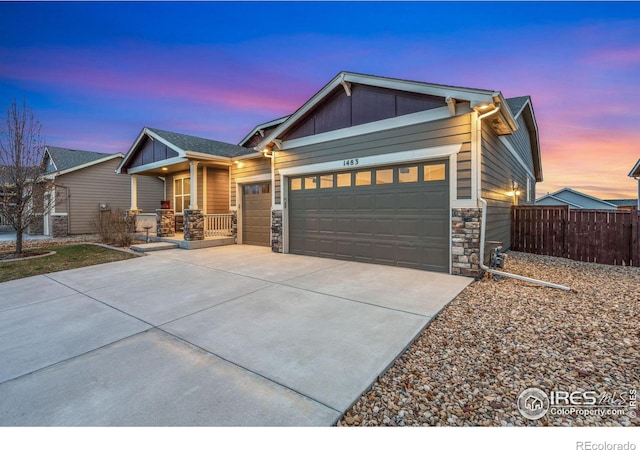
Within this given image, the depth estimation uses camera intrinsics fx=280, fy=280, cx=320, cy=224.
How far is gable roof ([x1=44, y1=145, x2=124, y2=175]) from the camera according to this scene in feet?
49.1

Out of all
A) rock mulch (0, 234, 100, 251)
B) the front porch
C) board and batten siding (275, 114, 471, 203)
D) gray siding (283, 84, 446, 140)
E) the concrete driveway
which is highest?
gray siding (283, 84, 446, 140)

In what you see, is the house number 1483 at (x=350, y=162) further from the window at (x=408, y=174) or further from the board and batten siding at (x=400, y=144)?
the window at (x=408, y=174)

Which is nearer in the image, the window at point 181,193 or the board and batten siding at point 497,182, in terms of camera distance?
the board and batten siding at point 497,182

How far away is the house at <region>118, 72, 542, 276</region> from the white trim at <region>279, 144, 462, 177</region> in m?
0.02

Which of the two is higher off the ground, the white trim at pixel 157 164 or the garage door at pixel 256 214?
the white trim at pixel 157 164

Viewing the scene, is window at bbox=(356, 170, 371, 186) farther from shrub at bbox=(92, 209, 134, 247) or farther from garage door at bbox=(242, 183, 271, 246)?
shrub at bbox=(92, 209, 134, 247)

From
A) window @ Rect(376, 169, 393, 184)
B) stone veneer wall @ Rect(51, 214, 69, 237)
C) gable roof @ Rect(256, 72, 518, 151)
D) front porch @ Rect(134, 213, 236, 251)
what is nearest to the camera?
gable roof @ Rect(256, 72, 518, 151)

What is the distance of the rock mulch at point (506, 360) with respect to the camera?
76.6 inches

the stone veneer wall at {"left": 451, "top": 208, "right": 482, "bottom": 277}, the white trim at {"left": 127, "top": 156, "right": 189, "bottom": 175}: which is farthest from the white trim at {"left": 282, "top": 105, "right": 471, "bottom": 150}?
the white trim at {"left": 127, "top": 156, "right": 189, "bottom": 175}

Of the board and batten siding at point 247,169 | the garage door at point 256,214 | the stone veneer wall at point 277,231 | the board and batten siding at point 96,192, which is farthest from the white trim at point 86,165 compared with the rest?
the stone veneer wall at point 277,231

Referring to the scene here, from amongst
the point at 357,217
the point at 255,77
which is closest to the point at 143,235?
the point at 255,77

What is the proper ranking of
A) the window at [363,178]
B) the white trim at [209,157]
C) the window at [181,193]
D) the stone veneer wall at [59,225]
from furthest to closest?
the stone veneer wall at [59,225]
the window at [181,193]
the white trim at [209,157]
the window at [363,178]

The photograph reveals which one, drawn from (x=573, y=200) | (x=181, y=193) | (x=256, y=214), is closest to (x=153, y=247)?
(x=256, y=214)

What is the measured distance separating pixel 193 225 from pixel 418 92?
8343 millimetres
